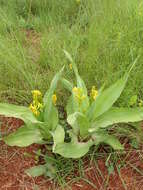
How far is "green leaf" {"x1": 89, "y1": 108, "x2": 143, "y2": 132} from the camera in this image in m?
1.24

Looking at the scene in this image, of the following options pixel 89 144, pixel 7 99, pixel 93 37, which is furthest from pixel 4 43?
A: pixel 89 144

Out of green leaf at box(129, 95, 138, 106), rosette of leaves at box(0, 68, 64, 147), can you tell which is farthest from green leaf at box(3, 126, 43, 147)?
green leaf at box(129, 95, 138, 106)

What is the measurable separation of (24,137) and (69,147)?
0.22 meters

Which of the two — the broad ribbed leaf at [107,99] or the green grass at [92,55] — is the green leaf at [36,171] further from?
the green grass at [92,55]

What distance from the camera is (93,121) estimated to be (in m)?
1.33

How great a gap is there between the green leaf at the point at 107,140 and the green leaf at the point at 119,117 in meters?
0.05

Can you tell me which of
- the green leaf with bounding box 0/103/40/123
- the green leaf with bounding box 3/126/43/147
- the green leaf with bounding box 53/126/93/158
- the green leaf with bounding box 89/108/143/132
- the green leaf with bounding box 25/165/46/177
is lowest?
the green leaf with bounding box 25/165/46/177

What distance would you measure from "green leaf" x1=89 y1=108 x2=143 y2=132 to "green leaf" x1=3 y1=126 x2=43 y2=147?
262 mm

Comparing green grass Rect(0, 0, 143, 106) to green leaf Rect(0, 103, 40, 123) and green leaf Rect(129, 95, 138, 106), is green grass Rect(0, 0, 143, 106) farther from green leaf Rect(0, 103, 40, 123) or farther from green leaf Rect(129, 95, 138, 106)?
green leaf Rect(0, 103, 40, 123)

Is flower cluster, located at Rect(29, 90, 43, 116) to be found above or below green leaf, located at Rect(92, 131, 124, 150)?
above

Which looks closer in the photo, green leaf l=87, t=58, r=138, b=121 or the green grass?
green leaf l=87, t=58, r=138, b=121

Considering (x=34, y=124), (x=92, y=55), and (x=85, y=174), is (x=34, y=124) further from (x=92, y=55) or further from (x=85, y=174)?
(x=92, y=55)

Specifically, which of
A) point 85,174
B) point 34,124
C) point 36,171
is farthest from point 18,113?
point 85,174

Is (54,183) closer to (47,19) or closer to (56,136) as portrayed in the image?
(56,136)
